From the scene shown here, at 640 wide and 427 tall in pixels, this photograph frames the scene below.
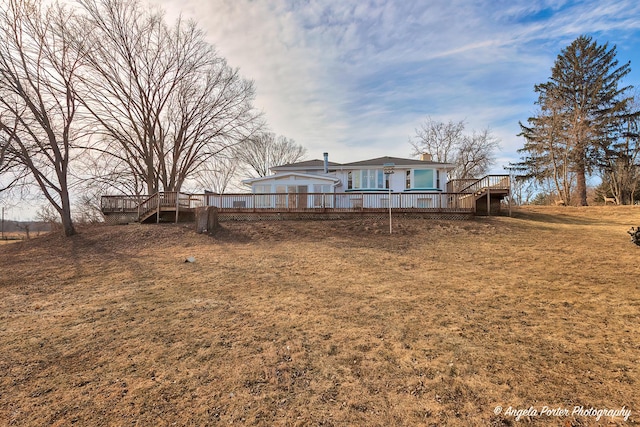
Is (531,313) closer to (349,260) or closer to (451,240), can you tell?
(349,260)

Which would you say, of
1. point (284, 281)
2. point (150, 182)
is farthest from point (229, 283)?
point (150, 182)

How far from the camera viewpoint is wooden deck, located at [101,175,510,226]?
15617 mm

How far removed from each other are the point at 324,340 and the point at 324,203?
1262cm

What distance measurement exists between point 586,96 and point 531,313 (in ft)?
95.9

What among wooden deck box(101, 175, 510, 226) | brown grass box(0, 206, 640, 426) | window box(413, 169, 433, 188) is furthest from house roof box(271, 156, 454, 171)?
brown grass box(0, 206, 640, 426)

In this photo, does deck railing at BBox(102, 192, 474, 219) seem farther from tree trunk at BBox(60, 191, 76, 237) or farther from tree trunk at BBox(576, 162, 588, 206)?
tree trunk at BBox(576, 162, 588, 206)

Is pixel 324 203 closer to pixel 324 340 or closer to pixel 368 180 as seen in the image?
pixel 368 180

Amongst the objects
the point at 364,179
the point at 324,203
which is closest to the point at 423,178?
the point at 364,179

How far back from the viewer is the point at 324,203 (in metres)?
16.5

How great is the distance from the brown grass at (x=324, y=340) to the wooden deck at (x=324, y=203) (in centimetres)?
665

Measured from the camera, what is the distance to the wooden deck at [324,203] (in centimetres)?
1562

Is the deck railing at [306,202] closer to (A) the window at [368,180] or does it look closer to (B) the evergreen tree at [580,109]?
(A) the window at [368,180]

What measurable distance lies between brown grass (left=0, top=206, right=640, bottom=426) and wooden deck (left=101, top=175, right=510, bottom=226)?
6.65 metres

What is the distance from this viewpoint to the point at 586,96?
24422 mm
